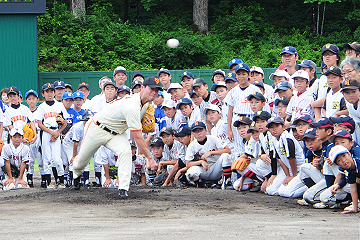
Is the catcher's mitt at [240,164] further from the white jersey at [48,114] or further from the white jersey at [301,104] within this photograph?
the white jersey at [48,114]

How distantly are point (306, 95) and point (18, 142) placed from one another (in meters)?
5.85

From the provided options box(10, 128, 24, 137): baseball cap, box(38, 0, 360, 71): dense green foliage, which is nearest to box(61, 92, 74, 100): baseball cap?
box(10, 128, 24, 137): baseball cap

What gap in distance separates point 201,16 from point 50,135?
21.5 metres

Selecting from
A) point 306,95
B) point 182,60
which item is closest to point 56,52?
point 182,60

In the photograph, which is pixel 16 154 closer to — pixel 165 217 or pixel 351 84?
pixel 165 217

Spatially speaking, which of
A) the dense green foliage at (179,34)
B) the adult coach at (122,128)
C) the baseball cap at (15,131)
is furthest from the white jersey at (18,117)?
the dense green foliage at (179,34)

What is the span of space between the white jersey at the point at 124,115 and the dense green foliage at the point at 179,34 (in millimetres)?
18315

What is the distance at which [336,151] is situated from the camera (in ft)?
20.4

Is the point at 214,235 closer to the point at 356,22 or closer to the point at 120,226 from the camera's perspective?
the point at 120,226

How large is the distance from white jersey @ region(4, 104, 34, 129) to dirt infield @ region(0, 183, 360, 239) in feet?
9.73

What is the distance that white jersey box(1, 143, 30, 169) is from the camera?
10.4 m

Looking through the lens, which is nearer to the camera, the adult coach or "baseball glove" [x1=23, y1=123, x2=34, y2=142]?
the adult coach

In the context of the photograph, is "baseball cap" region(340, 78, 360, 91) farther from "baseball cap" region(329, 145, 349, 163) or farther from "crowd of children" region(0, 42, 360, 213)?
"baseball cap" region(329, 145, 349, 163)

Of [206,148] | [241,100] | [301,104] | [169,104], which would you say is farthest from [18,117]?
[301,104]
